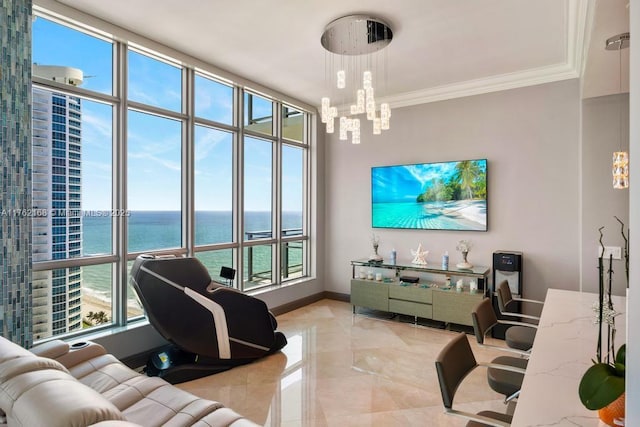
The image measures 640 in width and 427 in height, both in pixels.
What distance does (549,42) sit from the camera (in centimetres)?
360

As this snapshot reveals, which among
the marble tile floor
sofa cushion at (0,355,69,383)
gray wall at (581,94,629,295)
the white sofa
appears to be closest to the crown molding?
gray wall at (581,94,629,295)

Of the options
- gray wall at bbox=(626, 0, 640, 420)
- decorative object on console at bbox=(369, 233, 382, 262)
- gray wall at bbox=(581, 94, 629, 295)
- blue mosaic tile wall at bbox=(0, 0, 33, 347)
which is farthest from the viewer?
decorative object on console at bbox=(369, 233, 382, 262)

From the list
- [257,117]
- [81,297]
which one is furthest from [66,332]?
[257,117]

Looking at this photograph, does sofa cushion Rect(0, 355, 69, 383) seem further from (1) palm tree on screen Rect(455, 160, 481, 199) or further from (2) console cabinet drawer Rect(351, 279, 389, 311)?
(1) palm tree on screen Rect(455, 160, 481, 199)

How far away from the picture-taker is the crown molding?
2.95 meters

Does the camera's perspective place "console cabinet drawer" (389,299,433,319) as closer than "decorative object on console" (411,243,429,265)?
Yes

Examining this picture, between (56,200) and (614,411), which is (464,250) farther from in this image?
(56,200)

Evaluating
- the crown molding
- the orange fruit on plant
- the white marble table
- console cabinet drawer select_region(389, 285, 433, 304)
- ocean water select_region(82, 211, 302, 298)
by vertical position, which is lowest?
console cabinet drawer select_region(389, 285, 433, 304)

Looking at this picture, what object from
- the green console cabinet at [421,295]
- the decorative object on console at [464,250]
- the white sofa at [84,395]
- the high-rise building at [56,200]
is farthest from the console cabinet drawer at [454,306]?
the high-rise building at [56,200]

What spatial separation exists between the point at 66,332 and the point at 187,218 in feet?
5.01

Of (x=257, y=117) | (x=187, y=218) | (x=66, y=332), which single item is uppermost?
(x=257, y=117)

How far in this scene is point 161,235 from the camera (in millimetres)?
3898

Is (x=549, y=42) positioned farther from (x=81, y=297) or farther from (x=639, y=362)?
(x=81, y=297)

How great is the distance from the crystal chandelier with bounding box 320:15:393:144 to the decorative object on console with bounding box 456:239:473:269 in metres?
2.06
